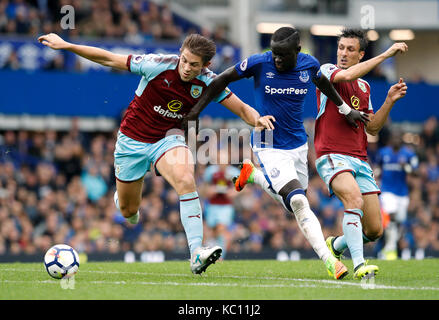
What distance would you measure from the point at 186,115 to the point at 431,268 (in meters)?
3.70

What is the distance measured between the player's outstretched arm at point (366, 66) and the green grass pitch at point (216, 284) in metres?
2.05

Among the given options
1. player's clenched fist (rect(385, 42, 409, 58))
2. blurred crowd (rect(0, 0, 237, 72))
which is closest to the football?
player's clenched fist (rect(385, 42, 409, 58))

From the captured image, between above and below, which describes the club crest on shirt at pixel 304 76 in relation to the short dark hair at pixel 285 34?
below

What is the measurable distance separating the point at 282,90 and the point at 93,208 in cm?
828

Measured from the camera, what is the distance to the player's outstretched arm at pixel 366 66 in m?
7.99

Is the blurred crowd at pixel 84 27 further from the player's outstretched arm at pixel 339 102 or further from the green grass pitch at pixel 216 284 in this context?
the player's outstretched arm at pixel 339 102

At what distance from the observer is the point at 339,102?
8.54 metres

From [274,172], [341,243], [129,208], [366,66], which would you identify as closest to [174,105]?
[274,172]

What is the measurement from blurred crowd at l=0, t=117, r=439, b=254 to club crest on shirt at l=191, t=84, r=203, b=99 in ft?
22.9

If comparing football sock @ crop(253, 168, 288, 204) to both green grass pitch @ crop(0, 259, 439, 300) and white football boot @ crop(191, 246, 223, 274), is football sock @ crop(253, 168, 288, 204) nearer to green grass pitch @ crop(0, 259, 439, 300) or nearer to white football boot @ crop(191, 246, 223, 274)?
green grass pitch @ crop(0, 259, 439, 300)

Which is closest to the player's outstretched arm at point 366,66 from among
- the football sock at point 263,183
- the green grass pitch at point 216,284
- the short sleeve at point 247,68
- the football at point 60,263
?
the short sleeve at point 247,68

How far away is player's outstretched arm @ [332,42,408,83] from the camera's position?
26.2ft

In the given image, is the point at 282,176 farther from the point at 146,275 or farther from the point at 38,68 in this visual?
the point at 38,68
